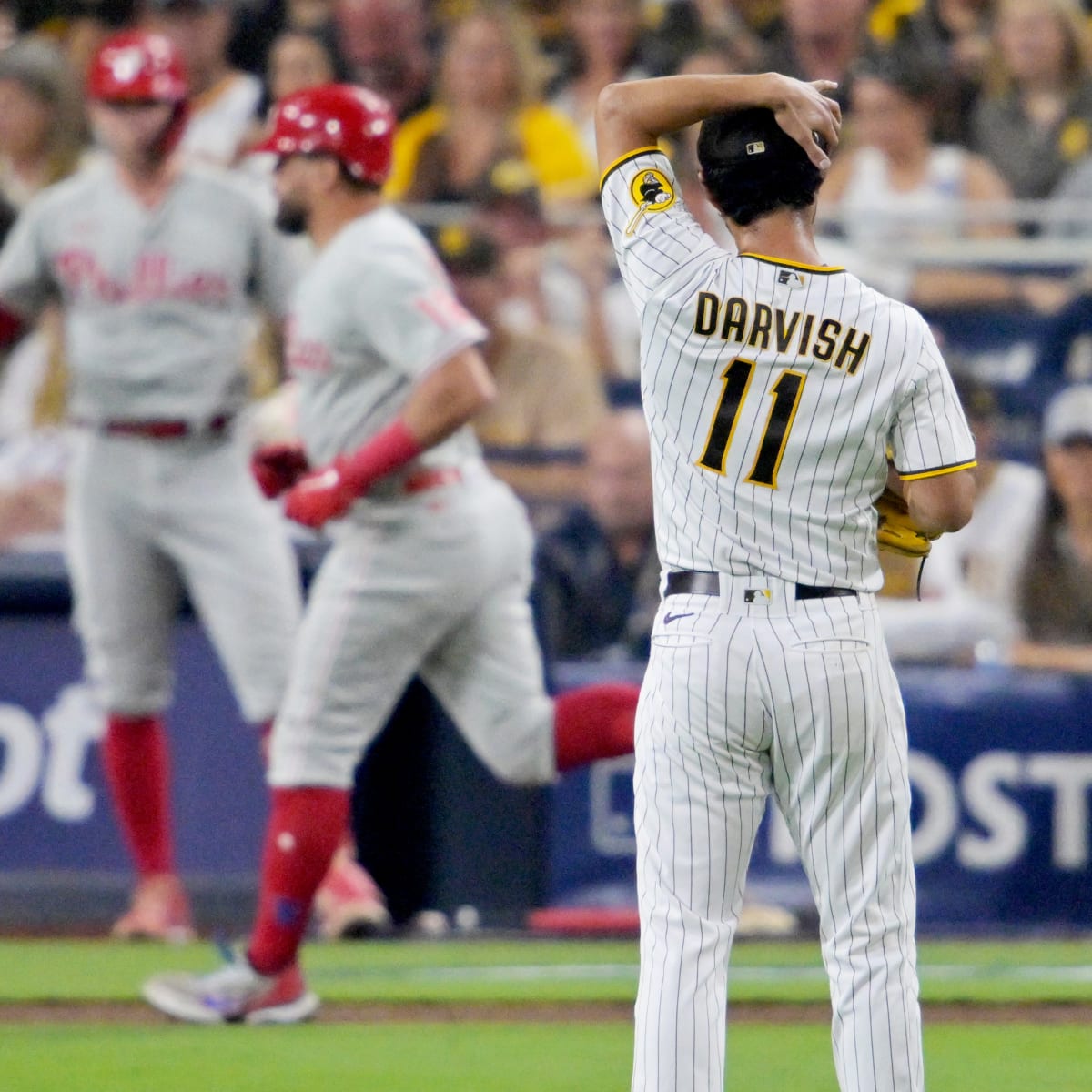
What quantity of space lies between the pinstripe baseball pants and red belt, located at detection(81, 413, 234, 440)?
2.96m

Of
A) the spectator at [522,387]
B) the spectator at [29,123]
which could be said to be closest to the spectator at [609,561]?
the spectator at [522,387]

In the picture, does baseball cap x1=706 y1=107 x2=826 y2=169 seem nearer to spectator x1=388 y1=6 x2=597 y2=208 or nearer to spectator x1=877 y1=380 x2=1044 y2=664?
spectator x1=877 y1=380 x2=1044 y2=664

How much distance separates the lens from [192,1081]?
12.7ft

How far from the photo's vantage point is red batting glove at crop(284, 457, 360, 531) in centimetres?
428

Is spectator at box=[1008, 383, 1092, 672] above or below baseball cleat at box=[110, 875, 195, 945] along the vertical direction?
above

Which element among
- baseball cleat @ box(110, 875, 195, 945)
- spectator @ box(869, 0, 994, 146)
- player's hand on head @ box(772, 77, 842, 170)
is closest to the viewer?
player's hand on head @ box(772, 77, 842, 170)

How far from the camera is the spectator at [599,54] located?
9.44 m

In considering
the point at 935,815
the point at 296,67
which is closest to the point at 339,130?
the point at 935,815

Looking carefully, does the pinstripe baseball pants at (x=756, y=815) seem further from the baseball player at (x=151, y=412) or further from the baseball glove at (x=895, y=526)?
the baseball player at (x=151, y=412)

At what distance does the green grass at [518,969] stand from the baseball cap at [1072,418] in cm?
175

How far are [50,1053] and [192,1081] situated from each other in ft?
1.43

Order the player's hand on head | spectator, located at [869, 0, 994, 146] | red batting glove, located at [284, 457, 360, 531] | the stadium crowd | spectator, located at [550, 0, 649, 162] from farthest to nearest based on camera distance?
spectator, located at [550, 0, 649, 162], spectator, located at [869, 0, 994, 146], the stadium crowd, red batting glove, located at [284, 457, 360, 531], the player's hand on head

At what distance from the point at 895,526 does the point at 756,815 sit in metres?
0.49

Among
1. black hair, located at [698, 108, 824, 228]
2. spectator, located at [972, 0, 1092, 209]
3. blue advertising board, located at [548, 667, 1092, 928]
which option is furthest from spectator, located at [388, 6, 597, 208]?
black hair, located at [698, 108, 824, 228]
